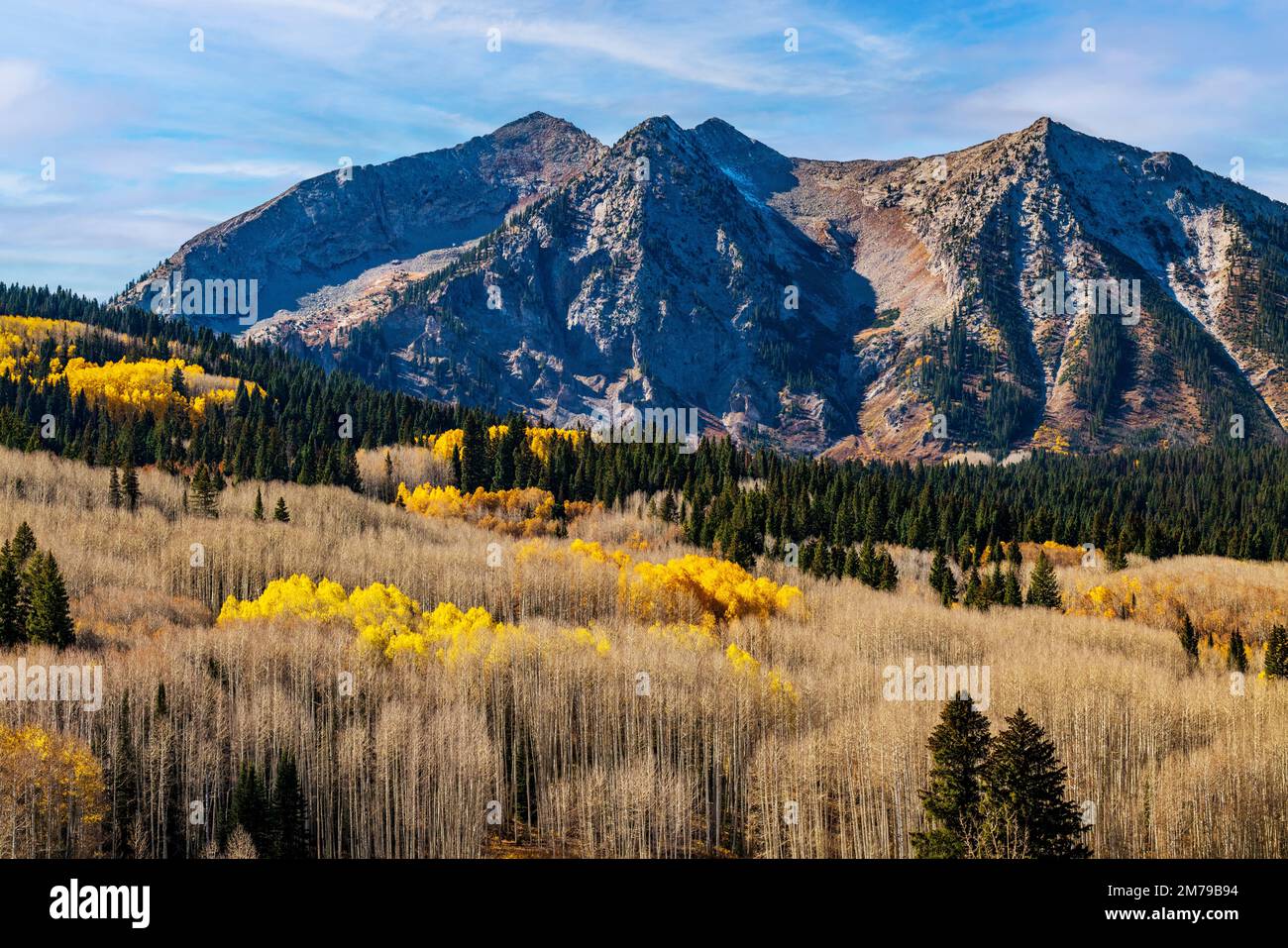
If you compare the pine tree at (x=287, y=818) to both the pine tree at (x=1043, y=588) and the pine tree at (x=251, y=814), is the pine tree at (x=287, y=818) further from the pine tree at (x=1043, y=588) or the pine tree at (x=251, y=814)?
the pine tree at (x=1043, y=588)

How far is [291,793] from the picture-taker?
79.8 metres

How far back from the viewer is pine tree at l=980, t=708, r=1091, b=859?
6031 cm

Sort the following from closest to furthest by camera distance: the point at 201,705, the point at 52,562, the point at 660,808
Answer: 1. the point at 660,808
2. the point at 201,705
3. the point at 52,562

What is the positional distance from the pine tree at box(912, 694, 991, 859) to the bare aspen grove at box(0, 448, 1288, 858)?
20.7 meters

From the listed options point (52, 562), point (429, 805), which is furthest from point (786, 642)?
point (52, 562)

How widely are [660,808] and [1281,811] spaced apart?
49005 millimetres

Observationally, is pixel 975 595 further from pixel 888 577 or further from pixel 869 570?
pixel 869 570

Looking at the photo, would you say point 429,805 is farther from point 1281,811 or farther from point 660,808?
point 1281,811

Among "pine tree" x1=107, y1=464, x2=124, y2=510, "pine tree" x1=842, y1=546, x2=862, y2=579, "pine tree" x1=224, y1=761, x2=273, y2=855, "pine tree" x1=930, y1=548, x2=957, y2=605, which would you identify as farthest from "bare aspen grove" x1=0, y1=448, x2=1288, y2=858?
"pine tree" x1=842, y1=546, x2=862, y2=579

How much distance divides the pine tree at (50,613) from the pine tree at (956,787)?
8524 centimetres

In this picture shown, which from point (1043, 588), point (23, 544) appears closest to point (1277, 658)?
point (1043, 588)

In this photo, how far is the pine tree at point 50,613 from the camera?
10806 centimetres

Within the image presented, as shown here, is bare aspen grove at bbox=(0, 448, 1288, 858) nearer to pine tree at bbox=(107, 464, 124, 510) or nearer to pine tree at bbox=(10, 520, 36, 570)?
pine tree at bbox=(107, 464, 124, 510)
